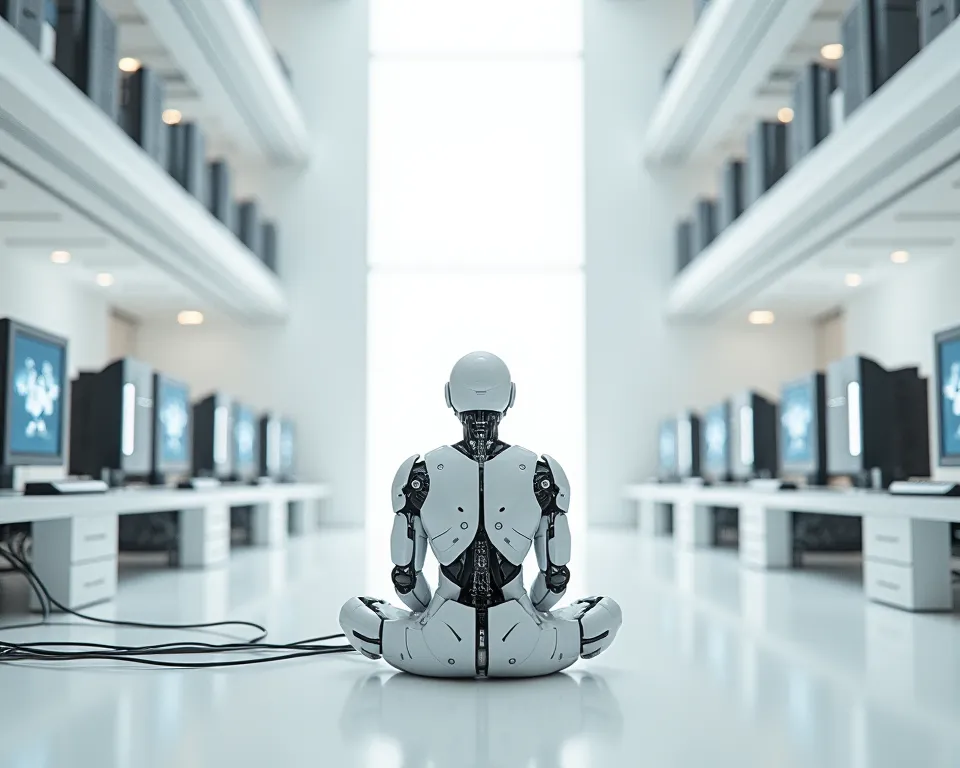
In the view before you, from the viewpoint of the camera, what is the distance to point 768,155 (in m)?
8.35

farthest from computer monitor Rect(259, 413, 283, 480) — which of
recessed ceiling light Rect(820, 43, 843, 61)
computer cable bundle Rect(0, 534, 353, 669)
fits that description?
recessed ceiling light Rect(820, 43, 843, 61)

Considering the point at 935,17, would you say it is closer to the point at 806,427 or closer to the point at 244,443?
the point at 806,427

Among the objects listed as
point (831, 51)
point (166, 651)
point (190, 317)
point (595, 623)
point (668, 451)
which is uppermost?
point (831, 51)

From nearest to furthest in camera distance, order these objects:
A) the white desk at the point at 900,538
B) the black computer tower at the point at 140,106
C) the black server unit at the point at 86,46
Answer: the white desk at the point at 900,538 < the black server unit at the point at 86,46 < the black computer tower at the point at 140,106

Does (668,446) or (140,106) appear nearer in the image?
(140,106)

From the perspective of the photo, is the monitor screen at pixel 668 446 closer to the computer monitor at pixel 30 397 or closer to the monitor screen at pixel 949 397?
the monitor screen at pixel 949 397

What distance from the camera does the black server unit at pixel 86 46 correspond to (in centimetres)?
575

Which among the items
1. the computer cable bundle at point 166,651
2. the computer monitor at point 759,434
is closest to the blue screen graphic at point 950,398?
the computer cable bundle at point 166,651

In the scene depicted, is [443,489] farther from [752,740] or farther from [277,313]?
[277,313]

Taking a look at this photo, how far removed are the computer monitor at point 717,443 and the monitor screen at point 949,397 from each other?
3575 millimetres

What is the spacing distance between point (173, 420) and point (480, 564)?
3.94m

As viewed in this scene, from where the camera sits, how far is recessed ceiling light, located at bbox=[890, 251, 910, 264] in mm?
8477

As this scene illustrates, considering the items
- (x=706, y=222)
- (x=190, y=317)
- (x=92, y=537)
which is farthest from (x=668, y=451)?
(x=92, y=537)

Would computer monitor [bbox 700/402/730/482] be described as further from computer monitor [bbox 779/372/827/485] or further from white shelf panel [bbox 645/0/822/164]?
white shelf panel [bbox 645/0/822/164]
